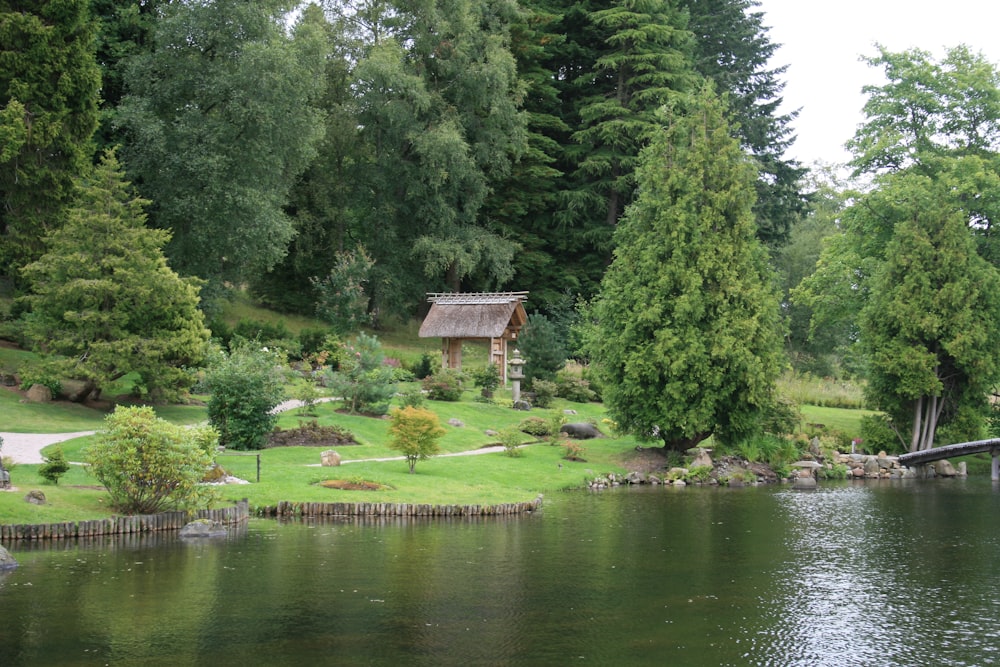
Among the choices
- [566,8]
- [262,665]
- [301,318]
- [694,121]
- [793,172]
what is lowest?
[262,665]

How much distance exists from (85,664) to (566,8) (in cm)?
5433

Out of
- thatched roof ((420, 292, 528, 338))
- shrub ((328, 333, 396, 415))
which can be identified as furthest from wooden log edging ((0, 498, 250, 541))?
thatched roof ((420, 292, 528, 338))

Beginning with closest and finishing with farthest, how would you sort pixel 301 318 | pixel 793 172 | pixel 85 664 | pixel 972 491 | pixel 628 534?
pixel 85 664 → pixel 628 534 → pixel 972 491 → pixel 301 318 → pixel 793 172

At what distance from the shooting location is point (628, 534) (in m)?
18.9

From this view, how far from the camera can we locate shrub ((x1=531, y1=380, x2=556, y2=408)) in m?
38.8

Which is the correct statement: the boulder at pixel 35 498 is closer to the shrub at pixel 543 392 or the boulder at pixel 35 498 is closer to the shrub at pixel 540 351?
the shrub at pixel 543 392

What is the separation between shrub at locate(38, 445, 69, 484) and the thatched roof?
25551 millimetres

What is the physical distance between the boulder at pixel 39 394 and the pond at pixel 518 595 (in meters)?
12.8

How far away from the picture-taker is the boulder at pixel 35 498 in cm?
1719

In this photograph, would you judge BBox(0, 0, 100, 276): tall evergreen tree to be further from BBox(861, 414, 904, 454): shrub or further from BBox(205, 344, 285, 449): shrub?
BBox(861, 414, 904, 454): shrub

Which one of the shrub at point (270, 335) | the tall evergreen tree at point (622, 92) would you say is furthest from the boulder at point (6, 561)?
the tall evergreen tree at point (622, 92)

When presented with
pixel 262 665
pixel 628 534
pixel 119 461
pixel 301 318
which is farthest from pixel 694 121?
pixel 301 318

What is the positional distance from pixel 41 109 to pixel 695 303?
2395cm

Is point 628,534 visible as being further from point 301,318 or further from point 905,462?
point 301,318
